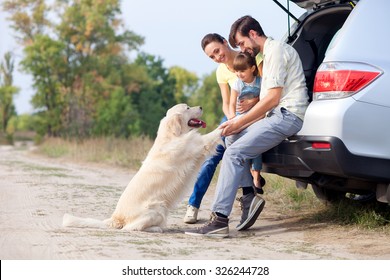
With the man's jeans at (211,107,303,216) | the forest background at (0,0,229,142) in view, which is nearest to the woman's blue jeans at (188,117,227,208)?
the man's jeans at (211,107,303,216)

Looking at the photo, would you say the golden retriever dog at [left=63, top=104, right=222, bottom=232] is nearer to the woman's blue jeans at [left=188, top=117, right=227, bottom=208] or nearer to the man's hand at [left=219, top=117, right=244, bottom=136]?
the man's hand at [left=219, top=117, right=244, bottom=136]

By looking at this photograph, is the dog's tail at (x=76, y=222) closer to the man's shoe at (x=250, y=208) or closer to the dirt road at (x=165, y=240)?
the dirt road at (x=165, y=240)

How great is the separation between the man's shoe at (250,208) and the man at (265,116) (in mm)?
299

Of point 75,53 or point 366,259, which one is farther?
point 75,53

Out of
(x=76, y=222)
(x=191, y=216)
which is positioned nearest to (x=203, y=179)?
(x=191, y=216)

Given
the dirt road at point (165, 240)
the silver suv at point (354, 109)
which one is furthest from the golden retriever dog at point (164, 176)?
the silver suv at point (354, 109)

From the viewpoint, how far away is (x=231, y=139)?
6320mm

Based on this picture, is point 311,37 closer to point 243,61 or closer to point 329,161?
point 243,61

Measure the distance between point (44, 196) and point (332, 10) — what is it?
4598 mm

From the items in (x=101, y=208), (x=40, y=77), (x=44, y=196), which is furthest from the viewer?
(x=40, y=77)

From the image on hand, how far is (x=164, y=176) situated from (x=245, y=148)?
90 centimetres
